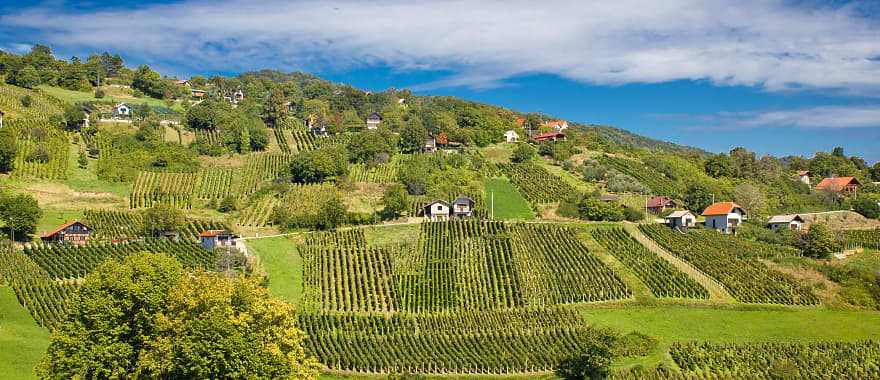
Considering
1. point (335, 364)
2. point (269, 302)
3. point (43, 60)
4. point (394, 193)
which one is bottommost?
point (335, 364)

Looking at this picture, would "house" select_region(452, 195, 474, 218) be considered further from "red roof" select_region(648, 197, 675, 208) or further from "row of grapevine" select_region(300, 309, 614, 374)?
"row of grapevine" select_region(300, 309, 614, 374)

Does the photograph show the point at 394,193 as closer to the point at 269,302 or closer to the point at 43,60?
the point at 269,302

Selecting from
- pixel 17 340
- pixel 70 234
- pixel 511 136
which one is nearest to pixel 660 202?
pixel 511 136

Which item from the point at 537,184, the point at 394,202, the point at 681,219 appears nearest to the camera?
the point at 394,202

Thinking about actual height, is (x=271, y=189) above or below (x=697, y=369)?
above

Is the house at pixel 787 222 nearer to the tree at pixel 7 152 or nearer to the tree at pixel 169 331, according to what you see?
the tree at pixel 169 331

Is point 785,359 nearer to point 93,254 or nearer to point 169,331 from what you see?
point 169,331

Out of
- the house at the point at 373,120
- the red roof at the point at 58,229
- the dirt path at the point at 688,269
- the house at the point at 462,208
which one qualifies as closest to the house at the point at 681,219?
the dirt path at the point at 688,269

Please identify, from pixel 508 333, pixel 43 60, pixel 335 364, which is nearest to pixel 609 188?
pixel 508 333
